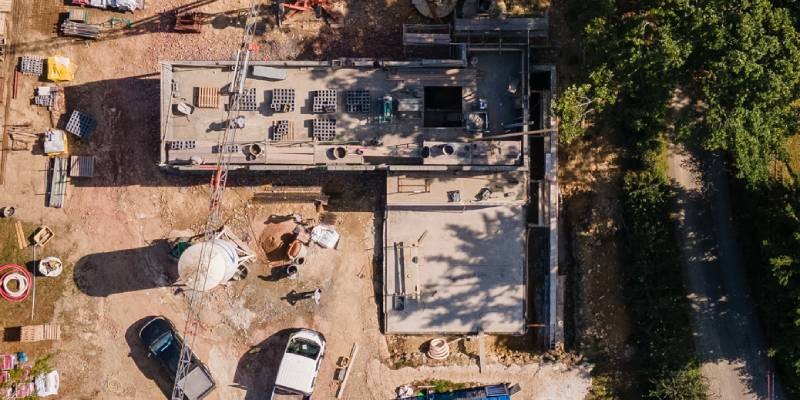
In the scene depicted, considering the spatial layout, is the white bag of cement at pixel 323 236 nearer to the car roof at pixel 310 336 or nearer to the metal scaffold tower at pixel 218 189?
the car roof at pixel 310 336

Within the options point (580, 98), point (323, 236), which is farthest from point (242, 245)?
point (580, 98)

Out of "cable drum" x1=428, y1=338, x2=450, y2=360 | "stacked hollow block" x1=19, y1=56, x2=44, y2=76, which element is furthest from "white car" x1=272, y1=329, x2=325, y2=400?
"stacked hollow block" x1=19, y1=56, x2=44, y2=76

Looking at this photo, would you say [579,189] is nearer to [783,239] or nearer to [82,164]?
[783,239]

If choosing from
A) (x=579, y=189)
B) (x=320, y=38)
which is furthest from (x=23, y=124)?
(x=579, y=189)

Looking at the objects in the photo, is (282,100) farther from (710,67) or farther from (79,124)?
(710,67)

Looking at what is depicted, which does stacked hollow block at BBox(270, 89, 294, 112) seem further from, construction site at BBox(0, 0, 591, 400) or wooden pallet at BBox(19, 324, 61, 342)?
wooden pallet at BBox(19, 324, 61, 342)

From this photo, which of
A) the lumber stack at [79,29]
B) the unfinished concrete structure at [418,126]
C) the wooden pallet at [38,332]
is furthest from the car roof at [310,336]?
the lumber stack at [79,29]
